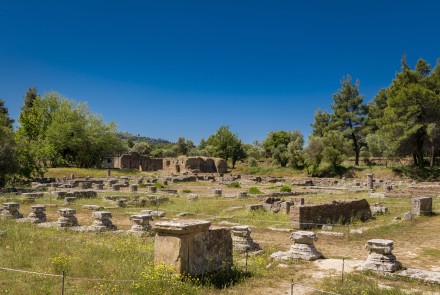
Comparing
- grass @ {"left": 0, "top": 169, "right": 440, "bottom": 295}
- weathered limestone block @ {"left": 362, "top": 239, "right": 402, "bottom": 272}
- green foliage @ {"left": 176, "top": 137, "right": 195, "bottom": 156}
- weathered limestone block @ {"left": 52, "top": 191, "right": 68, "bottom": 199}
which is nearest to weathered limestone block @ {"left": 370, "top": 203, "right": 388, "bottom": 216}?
grass @ {"left": 0, "top": 169, "right": 440, "bottom": 295}

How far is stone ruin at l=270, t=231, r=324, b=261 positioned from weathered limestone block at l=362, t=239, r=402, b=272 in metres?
1.44

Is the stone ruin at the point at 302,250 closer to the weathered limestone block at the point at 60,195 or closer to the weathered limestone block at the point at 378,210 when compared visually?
the weathered limestone block at the point at 378,210

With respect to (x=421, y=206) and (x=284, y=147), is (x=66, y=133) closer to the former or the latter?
(x=284, y=147)

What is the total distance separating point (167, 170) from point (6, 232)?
183 feet

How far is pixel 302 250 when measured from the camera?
10539 millimetres

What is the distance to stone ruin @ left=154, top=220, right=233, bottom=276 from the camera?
25.1 ft

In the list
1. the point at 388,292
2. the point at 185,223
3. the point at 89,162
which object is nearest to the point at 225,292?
the point at 185,223

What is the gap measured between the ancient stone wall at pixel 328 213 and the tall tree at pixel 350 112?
4394cm

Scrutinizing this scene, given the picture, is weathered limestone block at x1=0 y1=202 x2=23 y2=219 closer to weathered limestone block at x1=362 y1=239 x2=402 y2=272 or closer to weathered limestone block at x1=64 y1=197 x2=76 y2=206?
weathered limestone block at x1=64 y1=197 x2=76 y2=206

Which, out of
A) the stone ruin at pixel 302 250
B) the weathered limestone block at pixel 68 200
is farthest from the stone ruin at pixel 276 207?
the weathered limestone block at pixel 68 200

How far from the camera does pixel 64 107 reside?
6181 cm

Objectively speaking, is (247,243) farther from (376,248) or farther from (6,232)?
(6,232)

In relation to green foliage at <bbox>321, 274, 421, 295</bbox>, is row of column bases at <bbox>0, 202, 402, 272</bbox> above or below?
above

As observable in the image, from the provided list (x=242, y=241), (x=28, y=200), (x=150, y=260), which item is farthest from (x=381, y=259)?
(x=28, y=200)
